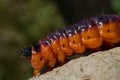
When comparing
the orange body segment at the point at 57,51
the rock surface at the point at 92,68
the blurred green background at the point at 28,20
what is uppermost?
the orange body segment at the point at 57,51

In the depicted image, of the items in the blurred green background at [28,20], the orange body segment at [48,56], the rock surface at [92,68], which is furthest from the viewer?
the blurred green background at [28,20]

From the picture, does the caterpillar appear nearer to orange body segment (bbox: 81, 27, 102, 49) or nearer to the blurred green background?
orange body segment (bbox: 81, 27, 102, 49)

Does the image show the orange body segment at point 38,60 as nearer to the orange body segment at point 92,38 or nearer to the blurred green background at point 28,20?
the orange body segment at point 92,38

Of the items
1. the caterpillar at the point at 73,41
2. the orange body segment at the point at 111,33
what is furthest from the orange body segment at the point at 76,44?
the orange body segment at the point at 111,33


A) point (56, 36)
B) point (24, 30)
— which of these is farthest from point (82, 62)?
point (24, 30)

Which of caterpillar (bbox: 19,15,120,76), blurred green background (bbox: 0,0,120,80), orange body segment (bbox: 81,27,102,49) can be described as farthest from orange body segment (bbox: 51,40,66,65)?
blurred green background (bbox: 0,0,120,80)

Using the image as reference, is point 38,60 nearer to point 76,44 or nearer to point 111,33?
point 76,44

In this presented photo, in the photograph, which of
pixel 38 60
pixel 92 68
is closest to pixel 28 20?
pixel 38 60
